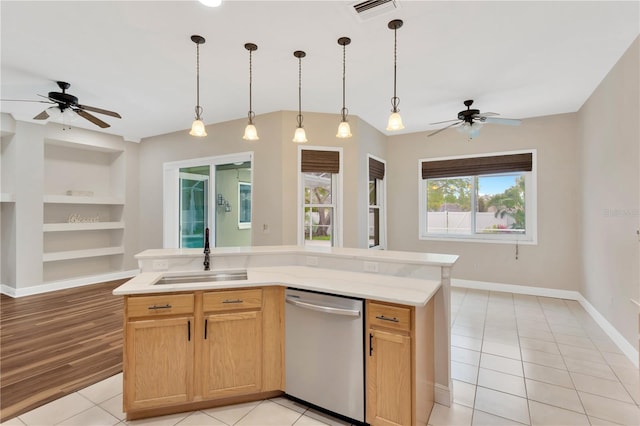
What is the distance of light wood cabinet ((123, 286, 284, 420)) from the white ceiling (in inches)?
86.6

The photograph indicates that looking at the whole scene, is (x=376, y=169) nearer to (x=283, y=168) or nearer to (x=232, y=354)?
(x=283, y=168)

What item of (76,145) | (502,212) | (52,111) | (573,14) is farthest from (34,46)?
(502,212)

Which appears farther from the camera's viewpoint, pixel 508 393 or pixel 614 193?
pixel 614 193

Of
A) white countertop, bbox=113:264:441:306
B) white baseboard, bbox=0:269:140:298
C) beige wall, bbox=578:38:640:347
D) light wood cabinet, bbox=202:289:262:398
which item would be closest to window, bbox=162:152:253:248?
white baseboard, bbox=0:269:140:298

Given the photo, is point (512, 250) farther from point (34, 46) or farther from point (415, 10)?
point (34, 46)

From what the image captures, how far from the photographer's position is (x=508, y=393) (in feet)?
7.70

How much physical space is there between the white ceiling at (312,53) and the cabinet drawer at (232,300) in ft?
7.09

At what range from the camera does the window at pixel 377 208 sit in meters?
5.53

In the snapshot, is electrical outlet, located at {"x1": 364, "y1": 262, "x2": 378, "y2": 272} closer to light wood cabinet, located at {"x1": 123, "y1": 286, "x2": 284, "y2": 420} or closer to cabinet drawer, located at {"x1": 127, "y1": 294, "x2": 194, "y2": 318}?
light wood cabinet, located at {"x1": 123, "y1": 286, "x2": 284, "y2": 420}

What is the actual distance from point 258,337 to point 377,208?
4.03 meters

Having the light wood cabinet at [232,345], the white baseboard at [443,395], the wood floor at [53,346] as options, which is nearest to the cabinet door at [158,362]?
the light wood cabinet at [232,345]

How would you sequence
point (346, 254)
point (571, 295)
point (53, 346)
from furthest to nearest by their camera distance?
point (571, 295) → point (53, 346) → point (346, 254)

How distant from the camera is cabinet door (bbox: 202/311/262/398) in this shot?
2.11 m

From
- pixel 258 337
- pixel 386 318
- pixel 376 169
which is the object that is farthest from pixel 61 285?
pixel 386 318
